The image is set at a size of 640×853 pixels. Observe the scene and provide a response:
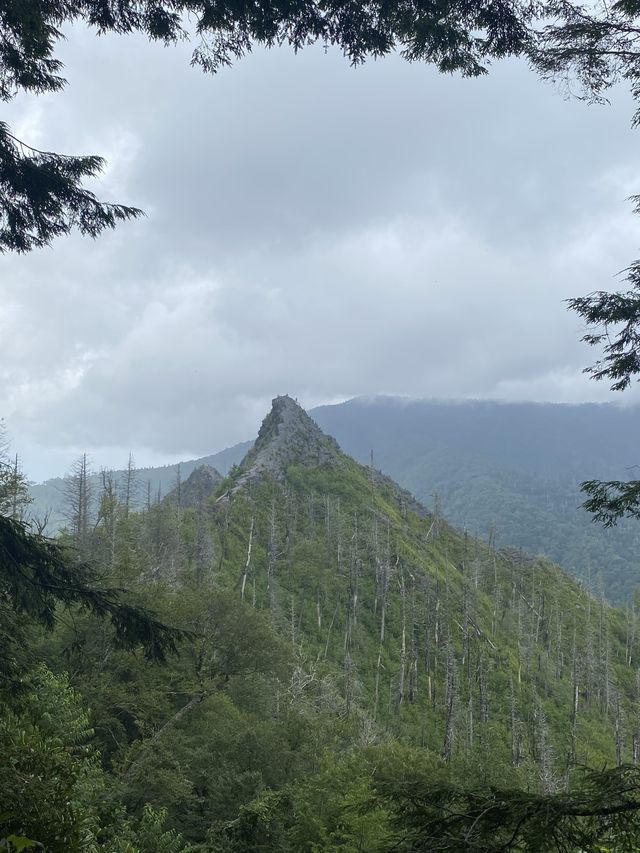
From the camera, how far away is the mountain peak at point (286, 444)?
86.8 meters

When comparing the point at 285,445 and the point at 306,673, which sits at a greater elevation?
the point at 285,445

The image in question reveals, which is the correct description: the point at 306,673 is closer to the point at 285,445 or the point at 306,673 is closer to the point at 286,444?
the point at 285,445

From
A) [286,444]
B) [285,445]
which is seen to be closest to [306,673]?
[285,445]

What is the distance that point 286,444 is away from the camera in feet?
302

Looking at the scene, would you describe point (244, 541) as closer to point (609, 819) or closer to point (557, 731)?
point (557, 731)

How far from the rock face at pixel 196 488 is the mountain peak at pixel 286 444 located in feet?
19.2

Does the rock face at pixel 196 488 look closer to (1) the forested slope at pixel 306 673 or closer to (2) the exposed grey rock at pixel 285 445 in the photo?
(1) the forested slope at pixel 306 673

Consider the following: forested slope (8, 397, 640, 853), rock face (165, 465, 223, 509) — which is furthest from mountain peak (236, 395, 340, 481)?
rock face (165, 465, 223, 509)

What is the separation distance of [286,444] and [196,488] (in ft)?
48.6

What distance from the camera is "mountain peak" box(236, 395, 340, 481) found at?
A: 8681 centimetres

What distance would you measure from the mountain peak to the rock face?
19.2 ft

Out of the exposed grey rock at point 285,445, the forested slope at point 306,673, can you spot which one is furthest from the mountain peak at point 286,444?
the forested slope at point 306,673

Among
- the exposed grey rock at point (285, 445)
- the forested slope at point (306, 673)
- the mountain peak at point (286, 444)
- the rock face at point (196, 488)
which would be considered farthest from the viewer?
the mountain peak at point (286, 444)

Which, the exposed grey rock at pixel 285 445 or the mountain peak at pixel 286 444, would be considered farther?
the mountain peak at pixel 286 444
